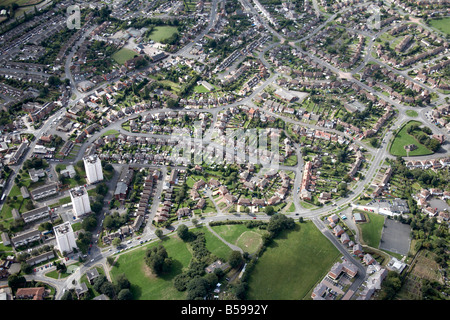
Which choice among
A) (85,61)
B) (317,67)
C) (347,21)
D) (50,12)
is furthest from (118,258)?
(347,21)

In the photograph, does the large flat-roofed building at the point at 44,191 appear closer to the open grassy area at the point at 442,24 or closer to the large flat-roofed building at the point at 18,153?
the large flat-roofed building at the point at 18,153

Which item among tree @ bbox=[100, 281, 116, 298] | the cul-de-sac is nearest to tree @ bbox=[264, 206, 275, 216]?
the cul-de-sac

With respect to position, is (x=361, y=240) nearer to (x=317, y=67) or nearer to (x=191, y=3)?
(x=317, y=67)

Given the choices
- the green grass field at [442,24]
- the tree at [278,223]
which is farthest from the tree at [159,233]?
the green grass field at [442,24]

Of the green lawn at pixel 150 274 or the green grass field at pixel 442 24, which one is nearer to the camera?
the green lawn at pixel 150 274

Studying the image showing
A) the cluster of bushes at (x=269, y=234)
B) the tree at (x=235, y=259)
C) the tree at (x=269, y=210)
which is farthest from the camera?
the tree at (x=269, y=210)

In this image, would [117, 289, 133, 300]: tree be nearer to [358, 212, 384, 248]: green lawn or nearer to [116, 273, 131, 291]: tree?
[116, 273, 131, 291]: tree

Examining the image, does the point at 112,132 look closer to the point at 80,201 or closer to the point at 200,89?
the point at 80,201
